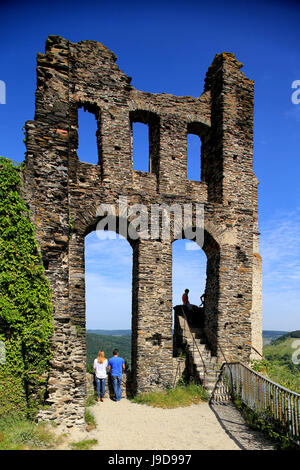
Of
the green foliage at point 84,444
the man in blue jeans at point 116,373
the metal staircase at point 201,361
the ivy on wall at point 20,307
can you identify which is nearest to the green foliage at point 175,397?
the metal staircase at point 201,361

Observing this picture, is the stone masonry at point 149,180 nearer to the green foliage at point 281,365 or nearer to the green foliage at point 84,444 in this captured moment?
the green foliage at point 281,365

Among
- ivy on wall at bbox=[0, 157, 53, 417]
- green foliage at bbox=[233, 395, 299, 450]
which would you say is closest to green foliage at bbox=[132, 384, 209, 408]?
green foliage at bbox=[233, 395, 299, 450]

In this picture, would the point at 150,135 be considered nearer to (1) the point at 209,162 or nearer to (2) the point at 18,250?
(1) the point at 209,162

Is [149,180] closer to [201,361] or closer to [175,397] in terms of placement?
[201,361]

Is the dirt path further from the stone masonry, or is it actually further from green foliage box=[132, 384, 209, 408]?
the stone masonry

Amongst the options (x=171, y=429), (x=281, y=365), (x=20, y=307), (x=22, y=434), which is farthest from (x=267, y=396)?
(x=281, y=365)

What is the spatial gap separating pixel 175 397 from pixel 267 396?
2.85 m

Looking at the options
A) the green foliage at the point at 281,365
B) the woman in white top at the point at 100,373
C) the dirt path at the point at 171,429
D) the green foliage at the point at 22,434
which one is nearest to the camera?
the green foliage at the point at 22,434

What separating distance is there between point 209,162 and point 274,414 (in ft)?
27.3

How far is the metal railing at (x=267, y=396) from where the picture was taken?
19.2 feet

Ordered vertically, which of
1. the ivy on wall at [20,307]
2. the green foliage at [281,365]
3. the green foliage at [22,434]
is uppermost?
the ivy on wall at [20,307]

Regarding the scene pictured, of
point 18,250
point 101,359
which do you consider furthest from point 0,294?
point 101,359

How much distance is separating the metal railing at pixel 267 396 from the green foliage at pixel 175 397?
0.93 metres

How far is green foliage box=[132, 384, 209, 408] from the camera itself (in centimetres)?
867
